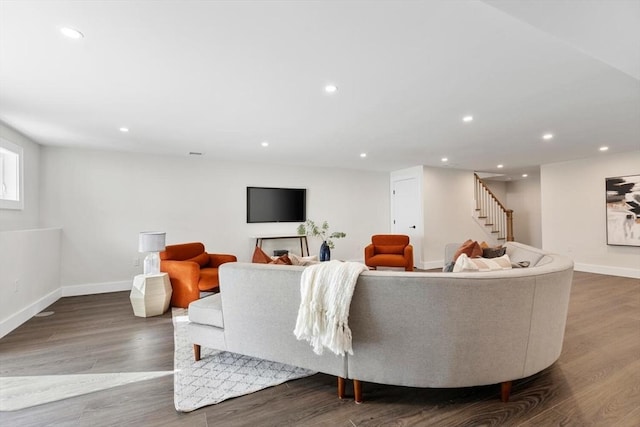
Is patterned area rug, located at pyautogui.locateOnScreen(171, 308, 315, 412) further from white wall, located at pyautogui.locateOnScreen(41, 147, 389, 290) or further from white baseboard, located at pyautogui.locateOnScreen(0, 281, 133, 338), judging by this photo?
white wall, located at pyautogui.locateOnScreen(41, 147, 389, 290)

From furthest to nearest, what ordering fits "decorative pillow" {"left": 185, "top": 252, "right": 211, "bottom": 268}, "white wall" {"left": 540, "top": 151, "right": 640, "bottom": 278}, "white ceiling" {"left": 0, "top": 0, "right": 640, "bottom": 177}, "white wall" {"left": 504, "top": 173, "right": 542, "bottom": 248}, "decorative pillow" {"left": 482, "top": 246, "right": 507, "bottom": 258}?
"white wall" {"left": 504, "top": 173, "right": 542, "bottom": 248} < "white wall" {"left": 540, "top": 151, "right": 640, "bottom": 278} < "decorative pillow" {"left": 185, "top": 252, "right": 211, "bottom": 268} < "decorative pillow" {"left": 482, "top": 246, "right": 507, "bottom": 258} < "white ceiling" {"left": 0, "top": 0, "right": 640, "bottom": 177}

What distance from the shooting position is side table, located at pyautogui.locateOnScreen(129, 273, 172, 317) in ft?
11.7

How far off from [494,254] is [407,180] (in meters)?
3.85

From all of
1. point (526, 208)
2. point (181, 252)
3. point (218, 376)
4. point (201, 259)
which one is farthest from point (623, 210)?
point (181, 252)

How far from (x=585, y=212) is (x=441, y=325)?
6375 mm

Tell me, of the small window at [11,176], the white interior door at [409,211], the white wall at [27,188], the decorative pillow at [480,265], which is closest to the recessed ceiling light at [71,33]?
the white wall at [27,188]

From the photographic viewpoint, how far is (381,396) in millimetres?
1937

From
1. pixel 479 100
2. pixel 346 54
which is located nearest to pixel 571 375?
pixel 479 100

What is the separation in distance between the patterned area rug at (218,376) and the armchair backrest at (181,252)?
5.83 ft

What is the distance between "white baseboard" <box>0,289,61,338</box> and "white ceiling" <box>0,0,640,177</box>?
2179mm

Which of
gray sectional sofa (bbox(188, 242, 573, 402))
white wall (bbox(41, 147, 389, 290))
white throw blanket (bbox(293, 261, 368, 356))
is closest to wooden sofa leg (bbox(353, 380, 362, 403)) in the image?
gray sectional sofa (bbox(188, 242, 573, 402))

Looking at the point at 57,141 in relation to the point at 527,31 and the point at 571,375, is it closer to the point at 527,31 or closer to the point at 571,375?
the point at 527,31

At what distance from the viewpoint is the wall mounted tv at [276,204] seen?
596 centimetres

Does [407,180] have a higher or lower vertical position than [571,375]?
higher
